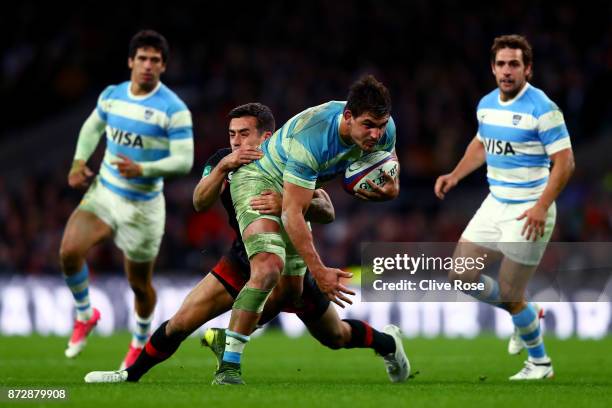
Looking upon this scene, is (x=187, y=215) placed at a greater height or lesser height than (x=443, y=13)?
lesser

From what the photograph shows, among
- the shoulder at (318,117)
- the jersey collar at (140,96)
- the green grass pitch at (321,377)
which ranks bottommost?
the green grass pitch at (321,377)

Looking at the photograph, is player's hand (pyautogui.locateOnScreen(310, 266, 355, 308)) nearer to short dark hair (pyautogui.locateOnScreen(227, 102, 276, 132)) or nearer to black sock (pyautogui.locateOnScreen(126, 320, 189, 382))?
black sock (pyautogui.locateOnScreen(126, 320, 189, 382))

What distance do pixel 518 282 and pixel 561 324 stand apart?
6388 millimetres

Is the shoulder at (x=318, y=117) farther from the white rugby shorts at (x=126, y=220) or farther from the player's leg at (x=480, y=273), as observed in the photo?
the white rugby shorts at (x=126, y=220)

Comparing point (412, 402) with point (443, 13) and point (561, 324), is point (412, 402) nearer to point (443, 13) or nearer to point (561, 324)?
point (561, 324)

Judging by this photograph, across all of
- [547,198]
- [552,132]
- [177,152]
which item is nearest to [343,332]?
[547,198]

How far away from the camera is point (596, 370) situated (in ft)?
30.7

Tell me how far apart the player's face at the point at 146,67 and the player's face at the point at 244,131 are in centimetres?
201

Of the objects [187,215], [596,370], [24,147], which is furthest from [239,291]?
[24,147]

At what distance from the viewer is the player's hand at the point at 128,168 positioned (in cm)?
930

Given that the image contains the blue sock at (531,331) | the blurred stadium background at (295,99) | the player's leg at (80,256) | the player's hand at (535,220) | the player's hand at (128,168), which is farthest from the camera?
the blurred stadium background at (295,99)

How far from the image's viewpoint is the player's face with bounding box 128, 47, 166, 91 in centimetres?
970

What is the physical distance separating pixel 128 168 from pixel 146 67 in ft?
3.08
